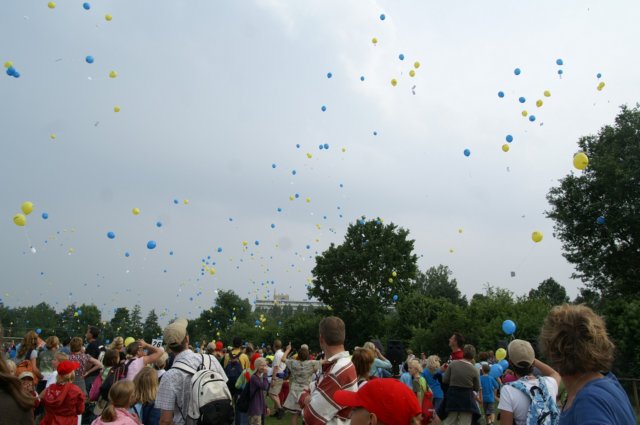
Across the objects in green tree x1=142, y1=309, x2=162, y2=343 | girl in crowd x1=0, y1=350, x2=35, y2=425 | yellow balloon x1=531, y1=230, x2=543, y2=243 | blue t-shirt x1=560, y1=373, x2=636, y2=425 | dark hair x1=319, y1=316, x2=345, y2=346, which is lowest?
green tree x1=142, y1=309, x2=162, y2=343

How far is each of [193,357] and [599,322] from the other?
375 cm

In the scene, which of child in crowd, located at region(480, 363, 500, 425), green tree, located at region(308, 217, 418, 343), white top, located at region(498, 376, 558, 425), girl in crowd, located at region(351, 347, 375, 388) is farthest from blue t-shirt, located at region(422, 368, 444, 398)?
green tree, located at region(308, 217, 418, 343)

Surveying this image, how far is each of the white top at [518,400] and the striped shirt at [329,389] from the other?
1.28 meters

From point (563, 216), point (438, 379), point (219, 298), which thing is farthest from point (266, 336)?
point (438, 379)

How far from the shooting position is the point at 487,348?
23594mm

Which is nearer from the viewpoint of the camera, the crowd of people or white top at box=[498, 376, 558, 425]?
the crowd of people

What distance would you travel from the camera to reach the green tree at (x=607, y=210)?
2677 cm

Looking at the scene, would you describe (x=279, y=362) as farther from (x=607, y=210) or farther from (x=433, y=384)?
(x=607, y=210)

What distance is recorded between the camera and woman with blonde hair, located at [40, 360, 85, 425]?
6.07 m

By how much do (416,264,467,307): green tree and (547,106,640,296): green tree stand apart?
117 feet

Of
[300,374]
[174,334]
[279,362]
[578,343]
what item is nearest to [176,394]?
[174,334]

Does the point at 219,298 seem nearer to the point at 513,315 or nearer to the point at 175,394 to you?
the point at 513,315

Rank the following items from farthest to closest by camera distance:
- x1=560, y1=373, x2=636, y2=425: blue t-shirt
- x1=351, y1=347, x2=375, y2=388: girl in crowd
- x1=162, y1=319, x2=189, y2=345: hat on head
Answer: x1=351, y1=347, x2=375, y2=388: girl in crowd → x1=162, y1=319, x2=189, y2=345: hat on head → x1=560, y1=373, x2=636, y2=425: blue t-shirt

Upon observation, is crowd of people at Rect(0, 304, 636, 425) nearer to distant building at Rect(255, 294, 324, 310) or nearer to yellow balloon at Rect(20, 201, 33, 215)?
yellow balloon at Rect(20, 201, 33, 215)
